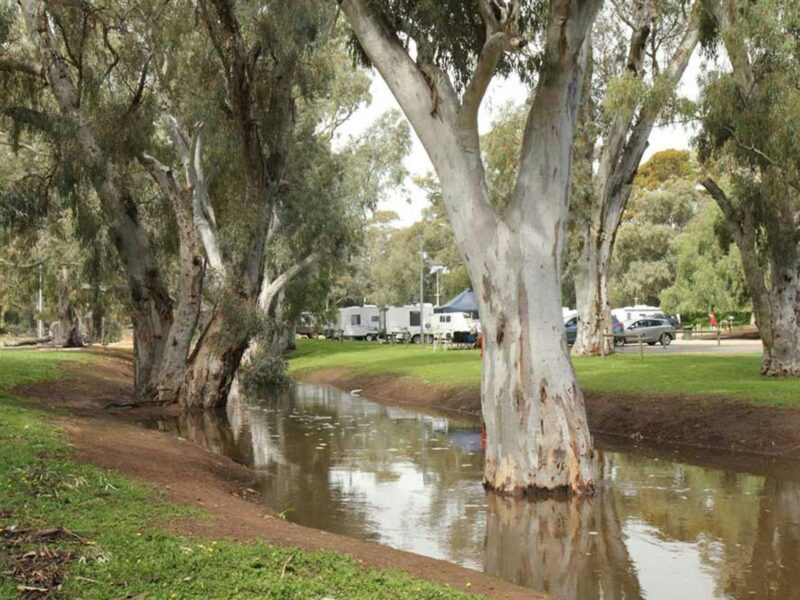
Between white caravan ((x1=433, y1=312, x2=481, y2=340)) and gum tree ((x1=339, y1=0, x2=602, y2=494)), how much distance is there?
102 feet

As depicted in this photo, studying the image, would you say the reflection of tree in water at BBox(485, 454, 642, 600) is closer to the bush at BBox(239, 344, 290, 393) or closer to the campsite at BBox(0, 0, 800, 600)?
the campsite at BBox(0, 0, 800, 600)

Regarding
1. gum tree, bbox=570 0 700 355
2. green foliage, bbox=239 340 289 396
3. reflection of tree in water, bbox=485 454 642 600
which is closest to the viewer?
reflection of tree in water, bbox=485 454 642 600

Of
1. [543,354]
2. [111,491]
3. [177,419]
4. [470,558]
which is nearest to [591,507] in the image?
[543,354]

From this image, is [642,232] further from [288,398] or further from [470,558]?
[470,558]

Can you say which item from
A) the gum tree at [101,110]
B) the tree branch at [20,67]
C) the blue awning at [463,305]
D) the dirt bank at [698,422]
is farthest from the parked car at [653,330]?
the tree branch at [20,67]

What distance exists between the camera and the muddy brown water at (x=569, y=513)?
24.2 ft

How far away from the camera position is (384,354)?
35.6 metres

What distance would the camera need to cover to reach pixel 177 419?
18.4m

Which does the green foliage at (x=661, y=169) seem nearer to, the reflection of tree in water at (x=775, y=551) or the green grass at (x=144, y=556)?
the reflection of tree in water at (x=775, y=551)

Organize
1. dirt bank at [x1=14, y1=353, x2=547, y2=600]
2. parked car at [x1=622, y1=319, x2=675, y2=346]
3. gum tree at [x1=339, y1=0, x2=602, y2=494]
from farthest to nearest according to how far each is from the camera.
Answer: parked car at [x1=622, y1=319, x2=675, y2=346] → gum tree at [x1=339, y1=0, x2=602, y2=494] → dirt bank at [x1=14, y1=353, x2=547, y2=600]

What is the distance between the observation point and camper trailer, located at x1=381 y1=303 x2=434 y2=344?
4931 centimetres

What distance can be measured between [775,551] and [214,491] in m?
5.49

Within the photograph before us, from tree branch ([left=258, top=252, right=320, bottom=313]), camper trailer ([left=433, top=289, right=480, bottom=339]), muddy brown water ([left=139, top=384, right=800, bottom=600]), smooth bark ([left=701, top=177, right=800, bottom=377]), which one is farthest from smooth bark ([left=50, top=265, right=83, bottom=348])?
smooth bark ([left=701, top=177, right=800, bottom=377])

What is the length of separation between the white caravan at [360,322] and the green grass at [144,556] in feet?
164
